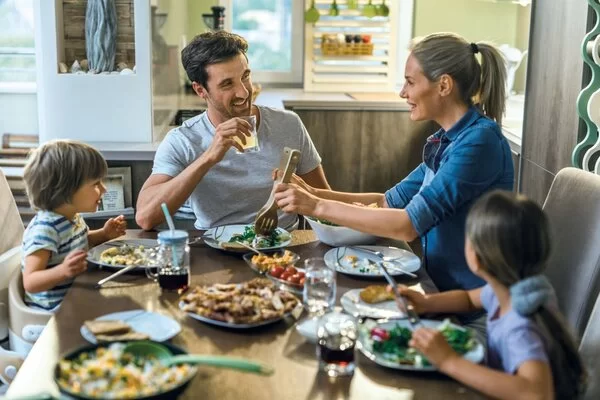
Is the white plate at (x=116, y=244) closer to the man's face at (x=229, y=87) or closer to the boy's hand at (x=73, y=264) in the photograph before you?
the boy's hand at (x=73, y=264)

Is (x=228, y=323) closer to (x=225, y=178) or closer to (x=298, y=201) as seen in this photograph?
(x=298, y=201)

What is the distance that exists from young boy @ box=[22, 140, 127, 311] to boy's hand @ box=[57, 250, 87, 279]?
0.09 m

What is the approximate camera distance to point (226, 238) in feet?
Answer: 7.51

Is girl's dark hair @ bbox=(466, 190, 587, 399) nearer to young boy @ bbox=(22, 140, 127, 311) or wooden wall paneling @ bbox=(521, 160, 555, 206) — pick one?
young boy @ bbox=(22, 140, 127, 311)

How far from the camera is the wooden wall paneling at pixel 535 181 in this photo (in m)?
3.40

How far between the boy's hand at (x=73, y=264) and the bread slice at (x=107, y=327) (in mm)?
316

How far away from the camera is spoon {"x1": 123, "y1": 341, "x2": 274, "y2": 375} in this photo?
4.21 feet

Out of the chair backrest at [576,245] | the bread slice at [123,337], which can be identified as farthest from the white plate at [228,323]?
the chair backrest at [576,245]

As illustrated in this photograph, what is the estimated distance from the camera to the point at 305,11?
517cm

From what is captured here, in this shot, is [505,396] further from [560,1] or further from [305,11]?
[305,11]

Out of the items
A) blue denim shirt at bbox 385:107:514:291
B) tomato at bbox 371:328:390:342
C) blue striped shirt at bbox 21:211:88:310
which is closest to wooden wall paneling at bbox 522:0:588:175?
blue denim shirt at bbox 385:107:514:291

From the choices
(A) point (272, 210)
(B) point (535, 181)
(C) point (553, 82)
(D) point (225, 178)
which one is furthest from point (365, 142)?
(A) point (272, 210)

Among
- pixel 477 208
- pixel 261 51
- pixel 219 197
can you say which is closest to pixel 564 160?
pixel 219 197

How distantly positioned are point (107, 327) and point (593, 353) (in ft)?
3.30
